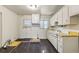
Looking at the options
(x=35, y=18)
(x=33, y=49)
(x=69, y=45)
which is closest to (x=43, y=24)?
(x=35, y=18)

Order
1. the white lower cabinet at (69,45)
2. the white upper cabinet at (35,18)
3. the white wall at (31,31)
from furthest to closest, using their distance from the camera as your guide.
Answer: the white wall at (31,31), the white upper cabinet at (35,18), the white lower cabinet at (69,45)

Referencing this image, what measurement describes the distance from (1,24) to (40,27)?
513 centimetres

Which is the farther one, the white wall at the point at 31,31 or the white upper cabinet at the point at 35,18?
the white wall at the point at 31,31

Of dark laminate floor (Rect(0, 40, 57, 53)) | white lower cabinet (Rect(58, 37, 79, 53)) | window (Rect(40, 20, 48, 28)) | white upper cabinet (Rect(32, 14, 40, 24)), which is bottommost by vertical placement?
dark laminate floor (Rect(0, 40, 57, 53))

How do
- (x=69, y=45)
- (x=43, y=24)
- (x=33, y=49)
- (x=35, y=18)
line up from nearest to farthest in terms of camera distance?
1. (x=69, y=45)
2. (x=33, y=49)
3. (x=35, y=18)
4. (x=43, y=24)

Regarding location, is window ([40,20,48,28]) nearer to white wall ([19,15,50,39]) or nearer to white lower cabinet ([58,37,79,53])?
white wall ([19,15,50,39])

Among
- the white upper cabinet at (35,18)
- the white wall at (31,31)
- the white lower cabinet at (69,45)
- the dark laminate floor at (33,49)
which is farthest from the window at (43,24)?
the white lower cabinet at (69,45)

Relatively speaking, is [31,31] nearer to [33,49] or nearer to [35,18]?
[35,18]

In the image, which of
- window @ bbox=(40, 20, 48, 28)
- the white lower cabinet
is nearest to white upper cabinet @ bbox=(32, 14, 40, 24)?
window @ bbox=(40, 20, 48, 28)

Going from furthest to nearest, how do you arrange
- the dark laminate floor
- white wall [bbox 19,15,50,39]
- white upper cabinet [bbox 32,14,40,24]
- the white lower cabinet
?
white wall [bbox 19,15,50,39] < white upper cabinet [bbox 32,14,40,24] < the dark laminate floor < the white lower cabinet

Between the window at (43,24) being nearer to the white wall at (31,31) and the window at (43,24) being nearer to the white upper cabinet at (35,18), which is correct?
the white wall at (31,31)

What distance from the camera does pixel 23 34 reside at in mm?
11227
